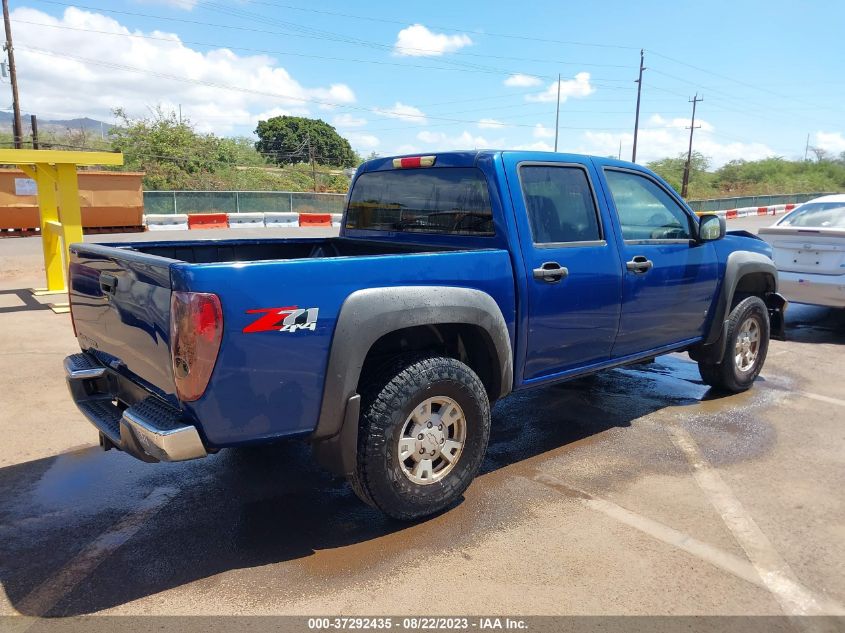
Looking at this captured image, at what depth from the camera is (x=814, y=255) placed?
312 inches

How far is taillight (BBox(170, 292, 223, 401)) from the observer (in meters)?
2.62

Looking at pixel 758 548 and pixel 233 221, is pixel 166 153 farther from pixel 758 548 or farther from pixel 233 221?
pixel 758 548

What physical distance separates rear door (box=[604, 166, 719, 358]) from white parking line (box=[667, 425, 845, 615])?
0.90 m

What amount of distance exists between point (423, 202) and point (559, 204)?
2.89 feet

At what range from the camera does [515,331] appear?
3.74 metres

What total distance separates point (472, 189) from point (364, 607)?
238cm

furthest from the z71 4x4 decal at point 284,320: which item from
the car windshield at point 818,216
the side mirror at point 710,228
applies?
the car windshield at point 818,216

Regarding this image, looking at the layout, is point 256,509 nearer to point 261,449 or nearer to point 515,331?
point 261,449

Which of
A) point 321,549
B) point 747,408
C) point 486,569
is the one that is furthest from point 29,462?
point 747,408

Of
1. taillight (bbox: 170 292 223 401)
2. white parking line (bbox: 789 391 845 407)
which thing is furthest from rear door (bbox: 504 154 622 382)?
white parking line (bbox: 789 391 845 407)

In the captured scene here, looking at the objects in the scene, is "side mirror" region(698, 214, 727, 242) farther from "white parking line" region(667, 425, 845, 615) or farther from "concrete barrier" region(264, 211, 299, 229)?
"concrete barrier" region(264, 211, 299, 229)

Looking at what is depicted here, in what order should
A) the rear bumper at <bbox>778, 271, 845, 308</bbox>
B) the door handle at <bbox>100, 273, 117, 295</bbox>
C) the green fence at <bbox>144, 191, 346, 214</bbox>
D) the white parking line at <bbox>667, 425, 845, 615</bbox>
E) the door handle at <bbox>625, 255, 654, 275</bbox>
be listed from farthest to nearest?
the green fence at <bbox>144, 191, 346, 214</bbox>
the rear bumper at <bbox>778, 271, 845, 308</bbox>
the door handle at <bbox>625, 255, 654, 275</bbox>
the door handle at <bbox>100, 273, 117, 295</bbox>
the white parking line at <bbox>667, 425, 845, 615</bbox>

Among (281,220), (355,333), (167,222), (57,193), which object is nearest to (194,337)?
(355,333)

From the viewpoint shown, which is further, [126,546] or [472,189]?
[472,189]
